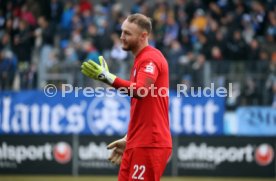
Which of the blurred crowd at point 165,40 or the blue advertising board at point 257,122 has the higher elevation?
the blurred crowd at point 165,40

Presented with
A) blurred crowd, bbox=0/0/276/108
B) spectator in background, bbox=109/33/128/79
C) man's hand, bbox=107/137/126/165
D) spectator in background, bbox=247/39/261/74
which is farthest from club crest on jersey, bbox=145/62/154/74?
spectator in background, bbox=247/39/261/74

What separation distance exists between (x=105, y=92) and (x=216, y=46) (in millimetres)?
4541

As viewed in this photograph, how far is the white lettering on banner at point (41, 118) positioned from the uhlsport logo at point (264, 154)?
4086 millimetres

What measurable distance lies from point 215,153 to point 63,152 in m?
3.45

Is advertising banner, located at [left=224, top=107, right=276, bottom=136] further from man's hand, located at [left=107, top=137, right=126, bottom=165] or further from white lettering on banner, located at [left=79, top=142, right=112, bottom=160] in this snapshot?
man's hand, located at [left=107, top=137, right=126, bottom=165]

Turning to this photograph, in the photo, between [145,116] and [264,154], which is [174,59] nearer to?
[264,154]

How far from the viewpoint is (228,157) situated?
1717 centimetres

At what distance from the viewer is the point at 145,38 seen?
791cm

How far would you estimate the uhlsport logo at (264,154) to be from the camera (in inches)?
675

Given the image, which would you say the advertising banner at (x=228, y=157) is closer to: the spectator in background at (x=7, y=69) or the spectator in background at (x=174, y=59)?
the spectator in background at (x=174, y=59)

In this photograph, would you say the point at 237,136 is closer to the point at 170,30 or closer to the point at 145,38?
the point at 170,30

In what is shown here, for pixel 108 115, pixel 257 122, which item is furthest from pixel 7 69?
pixel 257 122

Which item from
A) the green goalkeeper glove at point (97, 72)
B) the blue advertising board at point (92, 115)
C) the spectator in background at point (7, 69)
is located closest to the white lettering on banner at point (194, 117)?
the blue advertising board at point (92, 115)

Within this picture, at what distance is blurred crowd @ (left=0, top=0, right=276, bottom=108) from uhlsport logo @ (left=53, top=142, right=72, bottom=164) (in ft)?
5.93
